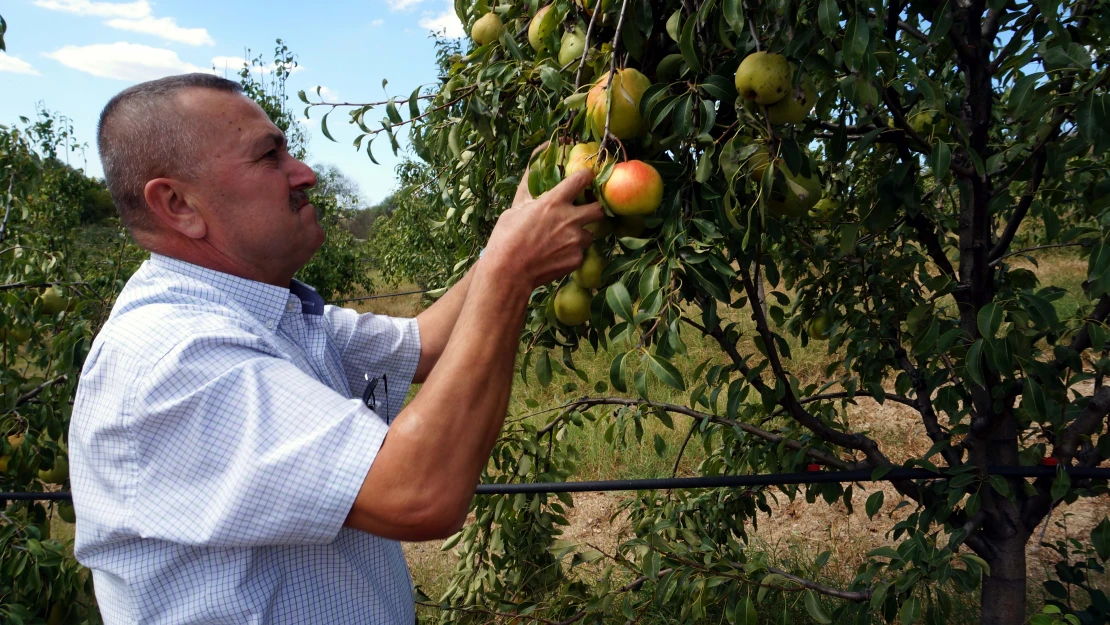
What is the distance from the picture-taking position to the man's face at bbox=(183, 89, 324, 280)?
4.29 feet

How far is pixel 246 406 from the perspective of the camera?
1027mm

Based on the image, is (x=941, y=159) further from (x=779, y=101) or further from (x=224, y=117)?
(x=224, y=117)

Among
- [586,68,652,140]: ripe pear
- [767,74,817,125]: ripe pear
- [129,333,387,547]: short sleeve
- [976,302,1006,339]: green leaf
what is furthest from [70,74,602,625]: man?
[976,302,1006,339]: green leaf

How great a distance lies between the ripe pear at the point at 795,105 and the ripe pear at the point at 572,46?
1.03ft

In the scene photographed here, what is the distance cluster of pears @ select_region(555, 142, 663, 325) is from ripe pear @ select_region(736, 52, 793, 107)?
0.59ft

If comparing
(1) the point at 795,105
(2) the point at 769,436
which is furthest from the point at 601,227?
(2) the point at 769,436

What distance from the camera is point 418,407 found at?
102 cm

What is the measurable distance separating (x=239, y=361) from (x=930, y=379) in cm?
145

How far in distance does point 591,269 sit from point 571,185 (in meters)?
0.18

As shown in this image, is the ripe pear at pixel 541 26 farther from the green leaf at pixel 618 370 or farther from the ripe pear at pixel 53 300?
the ripe pear at pixel 53 300

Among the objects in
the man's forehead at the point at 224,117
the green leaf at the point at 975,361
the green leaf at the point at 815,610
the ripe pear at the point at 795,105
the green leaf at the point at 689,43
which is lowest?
the green leaf at the point at 815,610

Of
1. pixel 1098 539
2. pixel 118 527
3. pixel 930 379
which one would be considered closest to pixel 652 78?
pixel 930 379

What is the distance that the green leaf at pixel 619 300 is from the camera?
1.10 meters

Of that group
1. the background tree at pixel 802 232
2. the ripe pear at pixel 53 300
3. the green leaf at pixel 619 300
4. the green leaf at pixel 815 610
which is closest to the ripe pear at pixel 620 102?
Result: the background tree at pixel 802 232
